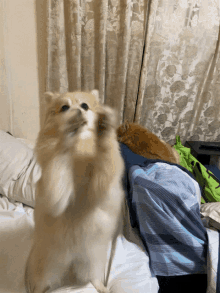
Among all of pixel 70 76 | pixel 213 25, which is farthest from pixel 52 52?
pixel 213 25

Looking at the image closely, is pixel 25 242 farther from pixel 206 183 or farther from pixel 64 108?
pixel 206 183

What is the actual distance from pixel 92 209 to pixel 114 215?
94 millimetres

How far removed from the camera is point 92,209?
0.56 metres

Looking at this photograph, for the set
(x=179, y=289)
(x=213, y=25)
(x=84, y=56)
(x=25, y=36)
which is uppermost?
(x=213, y=25)

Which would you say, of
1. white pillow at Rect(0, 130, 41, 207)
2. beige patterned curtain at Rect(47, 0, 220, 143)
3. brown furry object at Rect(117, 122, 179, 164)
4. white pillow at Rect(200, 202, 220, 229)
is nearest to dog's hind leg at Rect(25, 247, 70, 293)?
white pillow at Rect(0, 130, 41, 207)

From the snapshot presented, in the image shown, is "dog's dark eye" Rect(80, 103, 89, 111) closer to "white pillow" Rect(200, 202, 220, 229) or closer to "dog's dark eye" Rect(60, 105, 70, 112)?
"dog's dark eye" Rect(60, 105, 70, 112)

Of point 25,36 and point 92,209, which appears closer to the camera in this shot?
point 92,209

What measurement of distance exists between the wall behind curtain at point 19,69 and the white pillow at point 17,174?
64cm

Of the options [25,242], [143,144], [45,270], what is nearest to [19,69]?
[143,144]

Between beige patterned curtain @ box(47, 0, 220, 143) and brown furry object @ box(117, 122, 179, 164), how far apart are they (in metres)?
0.53

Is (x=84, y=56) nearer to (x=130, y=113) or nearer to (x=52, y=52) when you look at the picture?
(x=52, y=52)

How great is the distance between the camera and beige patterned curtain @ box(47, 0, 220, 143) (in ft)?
6.26

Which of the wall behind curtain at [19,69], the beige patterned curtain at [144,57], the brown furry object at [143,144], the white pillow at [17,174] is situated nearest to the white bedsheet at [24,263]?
the white pillow at [17,174]

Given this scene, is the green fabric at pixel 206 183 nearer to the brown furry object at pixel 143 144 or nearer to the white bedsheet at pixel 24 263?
the brown furry object at pixel 143 144
